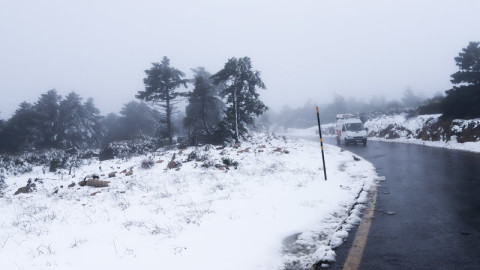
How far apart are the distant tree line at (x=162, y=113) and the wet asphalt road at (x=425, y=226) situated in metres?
20.4

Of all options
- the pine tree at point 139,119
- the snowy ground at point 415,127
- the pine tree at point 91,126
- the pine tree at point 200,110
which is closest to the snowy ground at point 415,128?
the snowy ground at point 415,127

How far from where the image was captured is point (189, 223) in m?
5.95

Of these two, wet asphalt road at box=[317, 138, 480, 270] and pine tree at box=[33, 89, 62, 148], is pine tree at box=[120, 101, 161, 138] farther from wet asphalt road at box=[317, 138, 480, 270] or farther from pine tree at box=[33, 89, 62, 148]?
wet asphalt road at box=[317, 138, 480, 270]

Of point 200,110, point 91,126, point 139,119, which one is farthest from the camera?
point 139,119

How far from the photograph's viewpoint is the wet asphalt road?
12.3 feet

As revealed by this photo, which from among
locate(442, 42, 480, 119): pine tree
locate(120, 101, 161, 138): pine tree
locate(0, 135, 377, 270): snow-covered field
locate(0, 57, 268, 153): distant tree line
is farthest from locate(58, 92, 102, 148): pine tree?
locate(442, 42, 480, 119): pine tree

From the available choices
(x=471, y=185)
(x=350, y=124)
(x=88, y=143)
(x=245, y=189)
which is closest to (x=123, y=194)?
(x=245, y=189)

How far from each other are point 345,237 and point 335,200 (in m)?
2.47

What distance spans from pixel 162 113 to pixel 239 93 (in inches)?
550

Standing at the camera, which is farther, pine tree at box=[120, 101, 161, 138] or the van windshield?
pine tree at box=[120, 101, 161, 138]

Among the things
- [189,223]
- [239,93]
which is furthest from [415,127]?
[189,223]

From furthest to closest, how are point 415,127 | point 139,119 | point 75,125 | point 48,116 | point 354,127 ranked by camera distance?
point 139,119 → point 75,125 → point 48,116 → point 415,127 → point 354,127

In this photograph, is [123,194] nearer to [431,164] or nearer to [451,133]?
[431,164]

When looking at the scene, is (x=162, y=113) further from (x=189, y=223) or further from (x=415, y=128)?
(x=189, y=223)
